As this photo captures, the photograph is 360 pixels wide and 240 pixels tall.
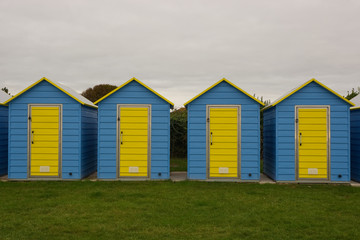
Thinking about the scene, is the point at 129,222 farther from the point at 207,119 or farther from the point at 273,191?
the point at 207,119

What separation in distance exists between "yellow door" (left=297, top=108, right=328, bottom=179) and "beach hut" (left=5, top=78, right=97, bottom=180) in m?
5.95

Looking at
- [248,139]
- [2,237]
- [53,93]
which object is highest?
[53,93]

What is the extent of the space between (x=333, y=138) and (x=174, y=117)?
829 centimetres

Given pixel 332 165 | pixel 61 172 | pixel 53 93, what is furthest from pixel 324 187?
pixel 53 93

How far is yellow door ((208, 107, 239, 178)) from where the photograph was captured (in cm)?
959

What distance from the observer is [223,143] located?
9.61 m

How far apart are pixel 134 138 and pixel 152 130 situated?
0.53m

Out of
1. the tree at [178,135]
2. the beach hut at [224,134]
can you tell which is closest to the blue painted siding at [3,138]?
the beach hut at [224,134]

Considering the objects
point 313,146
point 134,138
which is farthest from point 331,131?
point 134,138

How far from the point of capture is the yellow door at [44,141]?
9.62 meters

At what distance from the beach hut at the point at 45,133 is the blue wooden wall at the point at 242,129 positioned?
3.05 meters

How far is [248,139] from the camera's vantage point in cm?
959

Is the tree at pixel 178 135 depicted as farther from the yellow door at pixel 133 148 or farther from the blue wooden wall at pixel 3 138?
the blue wooden wall at pixel 3 138

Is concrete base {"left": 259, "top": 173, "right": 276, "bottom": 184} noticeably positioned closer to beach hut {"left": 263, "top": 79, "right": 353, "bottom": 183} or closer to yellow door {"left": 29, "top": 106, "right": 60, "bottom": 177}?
beach hut {"left": 263, "top": 79, "right": 353, "bottom": 183}
